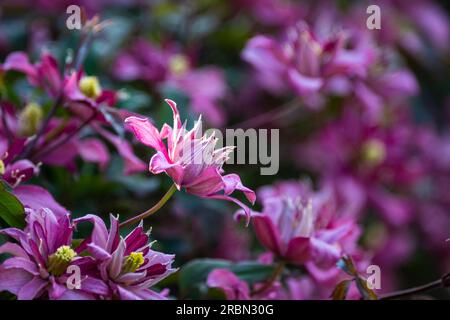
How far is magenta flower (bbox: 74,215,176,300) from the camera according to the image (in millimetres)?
552

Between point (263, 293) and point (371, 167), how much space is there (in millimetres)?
499

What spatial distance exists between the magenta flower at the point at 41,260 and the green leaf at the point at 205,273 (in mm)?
181

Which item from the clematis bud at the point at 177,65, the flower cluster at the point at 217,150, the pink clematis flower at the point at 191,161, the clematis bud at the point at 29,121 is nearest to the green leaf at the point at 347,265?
the flower cluster at the point at 217,150

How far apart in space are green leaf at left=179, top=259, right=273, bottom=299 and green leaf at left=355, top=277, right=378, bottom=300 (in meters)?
0.12

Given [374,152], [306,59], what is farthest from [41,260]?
[374,152]

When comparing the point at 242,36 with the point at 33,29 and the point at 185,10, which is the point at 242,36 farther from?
the point at 33,29

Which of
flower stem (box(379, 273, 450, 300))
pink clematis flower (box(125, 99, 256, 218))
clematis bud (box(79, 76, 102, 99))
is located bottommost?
flower stem (box(379, 273, 450, 300))

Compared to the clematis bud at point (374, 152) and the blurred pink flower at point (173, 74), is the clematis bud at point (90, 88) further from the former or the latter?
the clematis bud at point (374, 152)

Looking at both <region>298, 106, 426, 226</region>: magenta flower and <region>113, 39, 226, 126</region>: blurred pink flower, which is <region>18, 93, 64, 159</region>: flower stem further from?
<region>298, 106, 426, 226</region>: magenta flower

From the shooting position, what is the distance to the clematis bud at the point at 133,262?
560 millimetres

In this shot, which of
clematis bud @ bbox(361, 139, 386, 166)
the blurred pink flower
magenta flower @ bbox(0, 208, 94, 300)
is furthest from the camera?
clematis bud @ bbox(361, 139, 386, 166)

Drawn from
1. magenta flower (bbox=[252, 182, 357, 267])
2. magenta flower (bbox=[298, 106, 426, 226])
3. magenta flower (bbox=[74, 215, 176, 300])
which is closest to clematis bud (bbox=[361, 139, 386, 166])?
magenta flower (bbox=[298, 106, 426, 226])

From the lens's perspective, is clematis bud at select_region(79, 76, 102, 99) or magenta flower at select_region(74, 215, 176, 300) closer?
magenta flower at select_region(74, 215, 176, 300)
